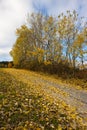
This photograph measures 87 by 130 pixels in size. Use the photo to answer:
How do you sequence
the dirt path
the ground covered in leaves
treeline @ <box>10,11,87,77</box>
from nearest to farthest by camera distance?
the ground covered in leaves
the dirt path
treeline @ <box>10,11,87,77</box>

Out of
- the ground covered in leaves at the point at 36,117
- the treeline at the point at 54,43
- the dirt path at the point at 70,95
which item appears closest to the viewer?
the ground covered in leaves at the point at 36,117

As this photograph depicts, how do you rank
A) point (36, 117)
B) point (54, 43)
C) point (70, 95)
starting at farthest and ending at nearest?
point (54, 43) → point (70, 95) → point (36, 117)

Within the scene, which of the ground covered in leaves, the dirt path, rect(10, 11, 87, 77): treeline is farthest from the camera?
rect(10, 11, 87, 77): treeline

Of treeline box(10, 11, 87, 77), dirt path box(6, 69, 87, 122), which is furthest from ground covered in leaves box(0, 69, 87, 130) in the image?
treeline box(10, 11, 87, 77)

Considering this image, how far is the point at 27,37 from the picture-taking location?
158ft

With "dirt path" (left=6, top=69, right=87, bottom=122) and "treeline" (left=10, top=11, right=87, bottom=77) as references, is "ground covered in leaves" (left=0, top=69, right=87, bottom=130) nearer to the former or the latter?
"dirt path" (left=6, top=69, right=87, bottom=122)

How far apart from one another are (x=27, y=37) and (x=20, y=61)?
8.43 meters

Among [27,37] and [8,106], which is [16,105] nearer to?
[8,106]

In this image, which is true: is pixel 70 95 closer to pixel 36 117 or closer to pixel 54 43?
pixel 36 117

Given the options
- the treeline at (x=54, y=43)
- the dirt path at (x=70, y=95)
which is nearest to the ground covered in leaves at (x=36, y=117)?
the dirt path at (x=70, y=95)

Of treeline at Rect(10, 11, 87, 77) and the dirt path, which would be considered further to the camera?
treeline at Rect(10, 11, 87, 77)

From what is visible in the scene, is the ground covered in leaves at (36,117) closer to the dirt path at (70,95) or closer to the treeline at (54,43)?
the dirt path at (70,95)

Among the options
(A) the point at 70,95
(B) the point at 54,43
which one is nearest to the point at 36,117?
(A) the point at 70,95

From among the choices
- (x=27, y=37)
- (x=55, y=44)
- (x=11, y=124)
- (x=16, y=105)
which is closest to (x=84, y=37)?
(x=55, y=44)
